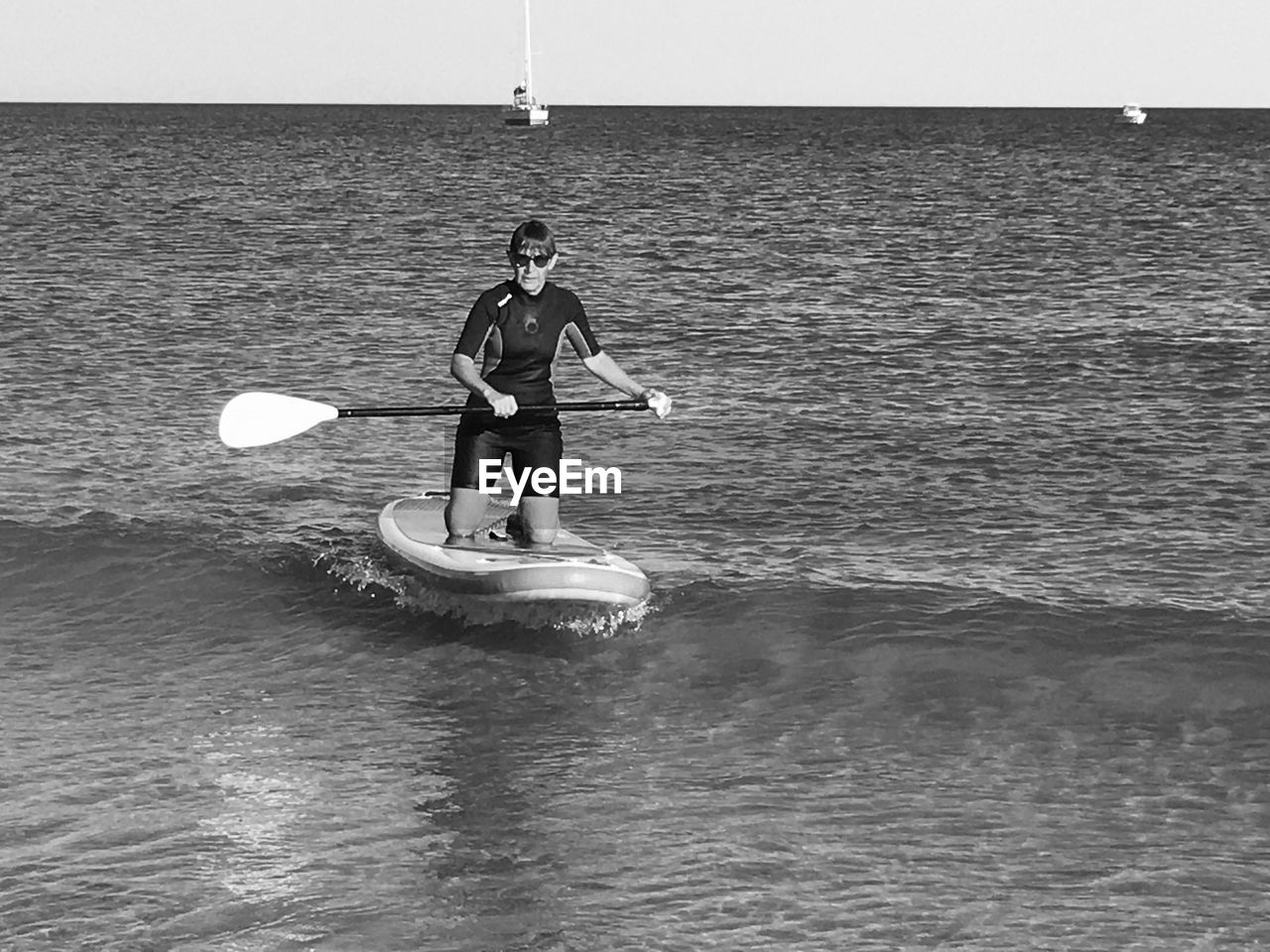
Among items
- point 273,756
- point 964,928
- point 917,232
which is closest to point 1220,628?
point 964,928

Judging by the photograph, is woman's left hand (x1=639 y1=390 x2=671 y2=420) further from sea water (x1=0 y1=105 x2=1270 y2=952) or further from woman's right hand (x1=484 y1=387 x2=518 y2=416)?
sea water (x1=0 y1=105 x2=1270 y2=952)

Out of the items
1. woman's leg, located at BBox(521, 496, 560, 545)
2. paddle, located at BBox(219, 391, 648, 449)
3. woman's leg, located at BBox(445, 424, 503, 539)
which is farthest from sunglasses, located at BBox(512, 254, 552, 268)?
paddle, located at BBox(219, 391, 648, 449)

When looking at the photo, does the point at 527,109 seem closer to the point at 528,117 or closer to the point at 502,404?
the point at 528,117

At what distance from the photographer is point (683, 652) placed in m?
10.8

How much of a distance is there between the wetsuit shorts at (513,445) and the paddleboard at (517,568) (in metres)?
0.44

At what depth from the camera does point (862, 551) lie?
43.2 feet

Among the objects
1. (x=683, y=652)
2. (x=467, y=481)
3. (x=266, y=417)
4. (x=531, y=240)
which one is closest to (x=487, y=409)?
(x=467, y=481)

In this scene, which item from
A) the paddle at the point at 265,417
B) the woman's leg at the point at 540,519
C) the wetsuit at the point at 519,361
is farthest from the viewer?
the paddle at the point at 265,417

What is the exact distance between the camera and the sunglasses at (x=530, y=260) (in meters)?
9.98

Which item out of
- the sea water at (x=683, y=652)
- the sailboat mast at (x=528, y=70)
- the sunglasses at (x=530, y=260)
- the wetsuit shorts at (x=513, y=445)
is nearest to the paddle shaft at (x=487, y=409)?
the wetsuit shorts at (x=513, y=445)

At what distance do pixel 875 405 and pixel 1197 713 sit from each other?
33.0 feet

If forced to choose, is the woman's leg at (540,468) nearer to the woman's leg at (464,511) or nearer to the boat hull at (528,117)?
the woman's leg at (464,511)

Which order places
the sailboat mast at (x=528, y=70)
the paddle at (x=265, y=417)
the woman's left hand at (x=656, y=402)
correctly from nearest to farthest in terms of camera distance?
the woman's left hand at (x=656, y=402)
the paddle at (x=265, y=417)
the sailboat mast at (x=528, y=70)

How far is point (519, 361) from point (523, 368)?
0.05m
